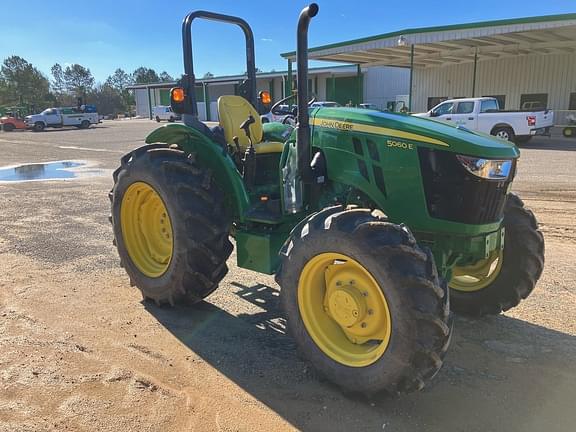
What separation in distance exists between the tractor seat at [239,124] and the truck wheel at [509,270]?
6.27 feet

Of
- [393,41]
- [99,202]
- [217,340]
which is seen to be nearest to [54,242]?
[99,202]

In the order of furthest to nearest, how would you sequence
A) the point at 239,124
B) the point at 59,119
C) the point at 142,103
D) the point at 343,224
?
the point at 142,103 < the point at 59,119 < the point at 239,124 < the point at 343,224

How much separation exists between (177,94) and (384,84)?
3978 cm

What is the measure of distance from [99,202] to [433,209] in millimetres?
7326

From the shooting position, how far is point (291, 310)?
3.16 meters

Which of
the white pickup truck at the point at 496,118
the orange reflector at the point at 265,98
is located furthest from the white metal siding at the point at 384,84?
the orange reflector at the point at 265,98

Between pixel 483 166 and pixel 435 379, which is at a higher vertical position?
pixel 483 166

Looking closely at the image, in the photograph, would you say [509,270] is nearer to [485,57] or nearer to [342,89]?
[485,57]

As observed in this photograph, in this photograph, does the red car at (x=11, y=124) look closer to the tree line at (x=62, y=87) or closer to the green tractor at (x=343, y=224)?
the tree line at (x=62, y=87)

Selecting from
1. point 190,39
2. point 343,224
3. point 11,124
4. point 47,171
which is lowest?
point 47,171

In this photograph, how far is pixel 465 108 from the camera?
61.4 feet

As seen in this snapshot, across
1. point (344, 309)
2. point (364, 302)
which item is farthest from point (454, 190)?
point (344, 309)

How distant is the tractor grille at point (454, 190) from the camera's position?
2967mm

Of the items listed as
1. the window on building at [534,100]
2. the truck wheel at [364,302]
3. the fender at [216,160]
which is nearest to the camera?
the truck wheel at [364,302]
